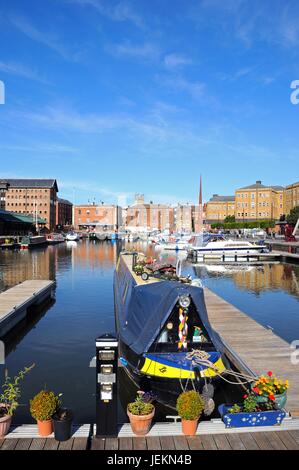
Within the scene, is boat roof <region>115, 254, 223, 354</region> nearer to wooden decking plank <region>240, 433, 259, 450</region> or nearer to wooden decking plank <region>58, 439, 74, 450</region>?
wooden decking plank <region>240, 433, 259, 450</region>

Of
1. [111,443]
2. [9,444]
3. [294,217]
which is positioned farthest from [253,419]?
[294,217]

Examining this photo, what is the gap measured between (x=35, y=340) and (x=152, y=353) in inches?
434

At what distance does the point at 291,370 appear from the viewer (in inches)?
548

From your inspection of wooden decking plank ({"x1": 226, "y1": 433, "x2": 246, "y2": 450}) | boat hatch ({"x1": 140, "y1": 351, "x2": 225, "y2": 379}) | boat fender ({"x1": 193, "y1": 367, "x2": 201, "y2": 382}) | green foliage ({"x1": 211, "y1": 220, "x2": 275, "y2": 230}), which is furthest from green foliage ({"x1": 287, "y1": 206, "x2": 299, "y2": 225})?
wooden decking plank ({"x1": 226, "y1": 433, "x2": 246, "y2": 450})

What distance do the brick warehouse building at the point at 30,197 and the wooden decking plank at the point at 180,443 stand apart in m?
177

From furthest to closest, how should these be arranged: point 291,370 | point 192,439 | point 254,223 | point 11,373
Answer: point 254,223 → point 11,373 → point 291,370 → point 192,439

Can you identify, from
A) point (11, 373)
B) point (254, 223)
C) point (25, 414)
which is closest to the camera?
point (25, 414)

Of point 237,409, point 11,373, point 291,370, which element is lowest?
point 11,373

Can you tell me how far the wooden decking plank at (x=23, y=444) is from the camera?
26.2 ft

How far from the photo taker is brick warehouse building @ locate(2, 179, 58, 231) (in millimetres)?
178625

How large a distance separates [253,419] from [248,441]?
2.14 feet

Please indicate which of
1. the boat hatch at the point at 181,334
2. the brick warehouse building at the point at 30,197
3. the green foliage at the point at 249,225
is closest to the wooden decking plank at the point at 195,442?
the boat hatch at the point at 181,334
